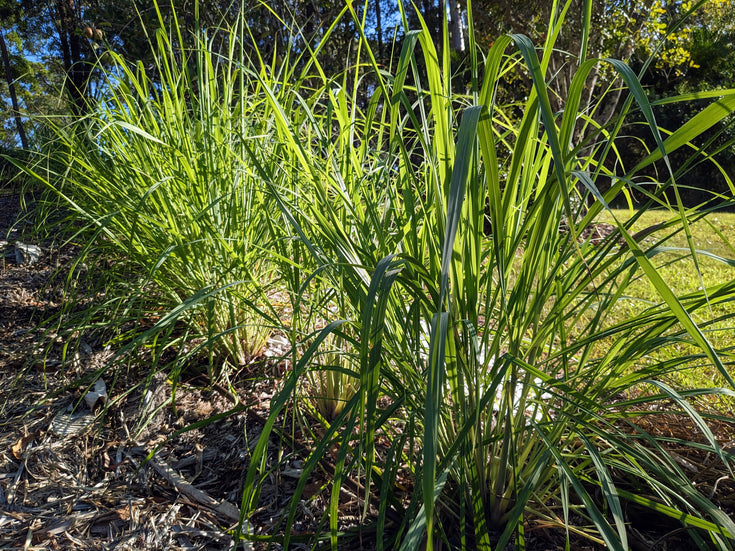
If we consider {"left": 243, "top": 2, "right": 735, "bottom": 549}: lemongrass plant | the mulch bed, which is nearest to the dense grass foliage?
{"left": 243, "top": 2, "right": 735, "bottom": 549}: lemongrass plant

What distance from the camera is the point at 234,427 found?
139cm

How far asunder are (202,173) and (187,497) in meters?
0.88

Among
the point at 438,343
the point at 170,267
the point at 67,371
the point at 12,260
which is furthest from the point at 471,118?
the point at 12,260

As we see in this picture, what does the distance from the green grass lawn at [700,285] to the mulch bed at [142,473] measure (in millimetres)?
349

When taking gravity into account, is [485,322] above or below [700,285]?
above

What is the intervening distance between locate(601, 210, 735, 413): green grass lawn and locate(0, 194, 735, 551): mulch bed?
0.35m

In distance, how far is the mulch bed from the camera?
3.51ft

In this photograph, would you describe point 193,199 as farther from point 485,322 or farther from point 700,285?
point 700,285

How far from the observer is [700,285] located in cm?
228

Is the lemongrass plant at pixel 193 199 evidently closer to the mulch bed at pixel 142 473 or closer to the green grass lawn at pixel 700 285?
the mulch bed at pixel 142 473

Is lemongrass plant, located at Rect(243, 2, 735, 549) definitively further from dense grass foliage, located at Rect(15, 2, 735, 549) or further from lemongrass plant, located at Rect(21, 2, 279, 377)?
lemongrass plant, located at Rect(21, 2, 279, 377)

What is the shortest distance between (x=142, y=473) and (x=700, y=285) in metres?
2.36

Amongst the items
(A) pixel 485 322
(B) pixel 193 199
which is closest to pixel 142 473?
(B) pixel 193 199

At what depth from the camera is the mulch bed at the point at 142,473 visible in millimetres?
1070
